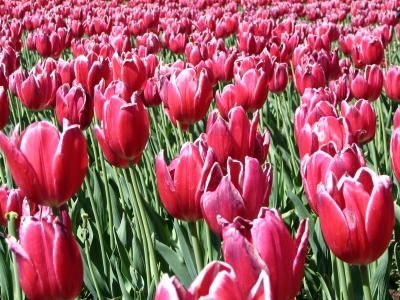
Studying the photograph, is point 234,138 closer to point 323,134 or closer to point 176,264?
point 323,134

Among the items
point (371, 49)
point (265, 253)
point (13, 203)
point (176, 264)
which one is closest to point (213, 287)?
point (265, 253)

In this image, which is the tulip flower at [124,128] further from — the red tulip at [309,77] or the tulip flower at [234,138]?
the red tulip at [309,77]

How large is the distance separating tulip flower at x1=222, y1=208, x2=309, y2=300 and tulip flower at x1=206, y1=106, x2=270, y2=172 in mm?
627

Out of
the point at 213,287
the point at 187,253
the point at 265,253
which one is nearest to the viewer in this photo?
the point at 213,287

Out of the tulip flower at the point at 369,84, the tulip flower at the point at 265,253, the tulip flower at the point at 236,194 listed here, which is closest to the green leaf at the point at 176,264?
the tulip flower at the point at 236,194

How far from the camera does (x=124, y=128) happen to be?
1.53 metres

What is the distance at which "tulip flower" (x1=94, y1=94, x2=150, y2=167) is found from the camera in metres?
1.53

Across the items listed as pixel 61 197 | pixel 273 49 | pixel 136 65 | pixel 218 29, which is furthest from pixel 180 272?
pixel 218 29

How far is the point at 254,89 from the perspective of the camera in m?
2.37

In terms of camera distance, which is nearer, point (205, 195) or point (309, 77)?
point (205, 195)

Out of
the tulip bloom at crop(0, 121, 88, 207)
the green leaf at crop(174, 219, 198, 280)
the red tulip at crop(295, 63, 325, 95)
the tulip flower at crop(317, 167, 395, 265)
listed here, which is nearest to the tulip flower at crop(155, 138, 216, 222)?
the tulip bloom at crop(0, 121, 88, 207)

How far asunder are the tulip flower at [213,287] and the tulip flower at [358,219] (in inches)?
15.4

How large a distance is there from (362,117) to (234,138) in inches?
30.8

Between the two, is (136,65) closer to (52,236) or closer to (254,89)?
(254,89)
